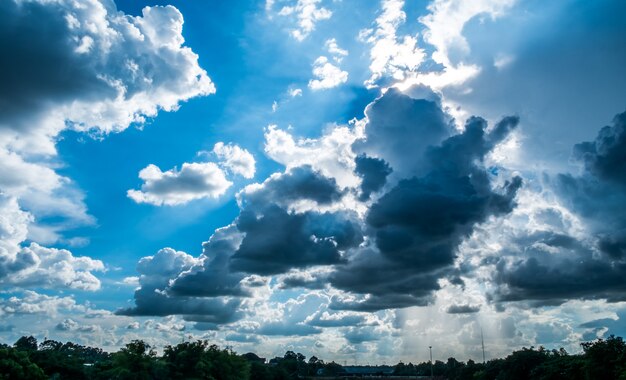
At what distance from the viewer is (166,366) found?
94.8 metres

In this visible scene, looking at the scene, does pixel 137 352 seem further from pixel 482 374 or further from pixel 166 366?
pixel 482 374

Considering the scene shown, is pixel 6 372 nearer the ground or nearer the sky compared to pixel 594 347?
nearer the ground

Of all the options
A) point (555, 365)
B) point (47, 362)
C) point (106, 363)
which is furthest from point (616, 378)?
point (47, 362)

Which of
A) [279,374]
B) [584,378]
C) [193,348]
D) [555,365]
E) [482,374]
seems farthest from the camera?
[279,374]

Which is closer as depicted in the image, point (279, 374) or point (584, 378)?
point (584, 378)

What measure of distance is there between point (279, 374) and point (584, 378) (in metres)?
102

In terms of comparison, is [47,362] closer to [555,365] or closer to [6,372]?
[6,372]

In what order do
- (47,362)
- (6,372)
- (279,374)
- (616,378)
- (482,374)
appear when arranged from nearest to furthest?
1. (616,378)
2. (6,372)
3. (47,362)
4. (482,374)
5. (279,374)

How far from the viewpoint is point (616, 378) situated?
6512 centimetres

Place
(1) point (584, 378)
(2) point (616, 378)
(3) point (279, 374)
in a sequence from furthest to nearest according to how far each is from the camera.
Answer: (3) point (279, 374) < (1) point (584, 378) < (2) point (616, 378)

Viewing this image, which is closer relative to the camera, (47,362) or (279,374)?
(47,362)

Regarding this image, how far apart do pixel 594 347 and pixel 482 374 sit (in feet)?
223

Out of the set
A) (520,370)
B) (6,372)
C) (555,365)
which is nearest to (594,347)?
(555,365)

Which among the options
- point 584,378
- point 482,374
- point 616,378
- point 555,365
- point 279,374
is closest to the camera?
point 616,378
